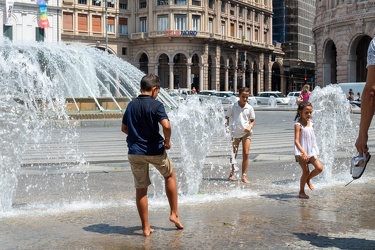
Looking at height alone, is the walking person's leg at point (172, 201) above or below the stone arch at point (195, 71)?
below

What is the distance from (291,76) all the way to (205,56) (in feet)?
79.5

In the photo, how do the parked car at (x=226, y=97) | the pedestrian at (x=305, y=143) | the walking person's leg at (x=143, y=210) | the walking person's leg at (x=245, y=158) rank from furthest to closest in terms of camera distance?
the parked car at (x=226, y=97)
the walking person's leg at (x=245, y=158)
the pedestrian at (x=305, y=143)
the walking person's leg at (x=143, y=210)

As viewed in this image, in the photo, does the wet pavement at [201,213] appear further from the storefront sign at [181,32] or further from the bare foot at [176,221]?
the storefront sign at [181,32]

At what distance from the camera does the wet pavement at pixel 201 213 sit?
16.7 ft

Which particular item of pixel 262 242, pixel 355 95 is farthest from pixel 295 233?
pixel 355 95

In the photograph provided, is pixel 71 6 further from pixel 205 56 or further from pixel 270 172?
pixel 270 172

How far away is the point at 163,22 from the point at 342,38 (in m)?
28.2

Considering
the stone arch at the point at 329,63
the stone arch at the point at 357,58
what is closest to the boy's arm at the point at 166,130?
the stone arch at the point at 357,58

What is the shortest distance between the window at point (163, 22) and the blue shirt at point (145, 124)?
6028 cm

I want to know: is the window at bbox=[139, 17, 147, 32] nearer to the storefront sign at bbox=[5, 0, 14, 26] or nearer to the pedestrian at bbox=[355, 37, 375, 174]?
the storefront sign at bbox=[5, 0, 14, 26]

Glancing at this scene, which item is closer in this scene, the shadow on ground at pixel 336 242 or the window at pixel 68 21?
the shadow on ground at pixel 336 242

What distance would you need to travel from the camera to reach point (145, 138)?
542 centimetres

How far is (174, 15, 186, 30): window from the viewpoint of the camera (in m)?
64.6

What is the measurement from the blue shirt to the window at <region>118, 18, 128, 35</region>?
63095 mm
